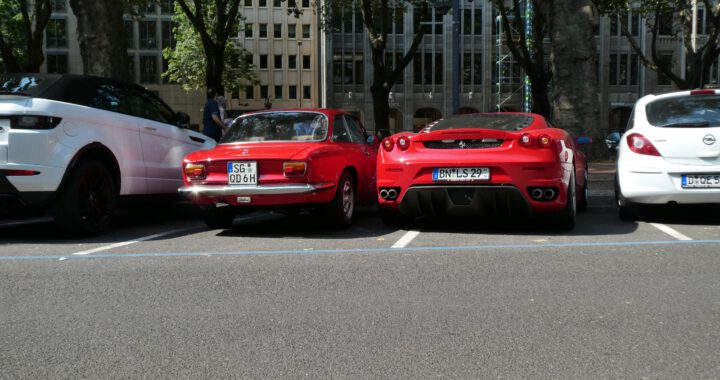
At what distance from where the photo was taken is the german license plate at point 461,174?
7.57 meters

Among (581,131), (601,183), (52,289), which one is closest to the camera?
(52,289)

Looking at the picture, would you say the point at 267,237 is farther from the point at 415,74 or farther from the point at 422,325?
the point at 415,74

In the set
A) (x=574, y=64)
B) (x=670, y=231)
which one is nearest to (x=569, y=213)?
(x=670, y=231)

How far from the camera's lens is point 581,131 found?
678 inches

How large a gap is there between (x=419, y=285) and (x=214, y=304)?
4.55 feet

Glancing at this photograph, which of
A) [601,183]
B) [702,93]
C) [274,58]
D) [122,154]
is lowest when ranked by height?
[601,183]

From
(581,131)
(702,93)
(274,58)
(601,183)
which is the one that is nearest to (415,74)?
(274,58)

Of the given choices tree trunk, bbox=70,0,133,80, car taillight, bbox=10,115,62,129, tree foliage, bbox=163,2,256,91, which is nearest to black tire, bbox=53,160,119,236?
car taillight, bbox=10,115,62,129

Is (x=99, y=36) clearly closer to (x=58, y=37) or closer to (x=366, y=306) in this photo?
(x=366, y=306)

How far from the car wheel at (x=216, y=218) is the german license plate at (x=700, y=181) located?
489 cm

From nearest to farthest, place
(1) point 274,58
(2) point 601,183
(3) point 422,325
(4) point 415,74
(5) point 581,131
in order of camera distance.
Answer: (3) point 422,325 → (2) point 601,183 → (5) point 581,131 → (4) point 415,74 → (1) point 274,58

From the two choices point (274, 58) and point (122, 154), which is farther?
point (274, 58)

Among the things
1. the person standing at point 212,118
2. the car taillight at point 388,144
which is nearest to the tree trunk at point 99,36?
the person standing at point 212,118

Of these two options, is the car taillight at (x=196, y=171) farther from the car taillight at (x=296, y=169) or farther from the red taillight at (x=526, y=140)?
the red taillight at (x=526, y=140)
